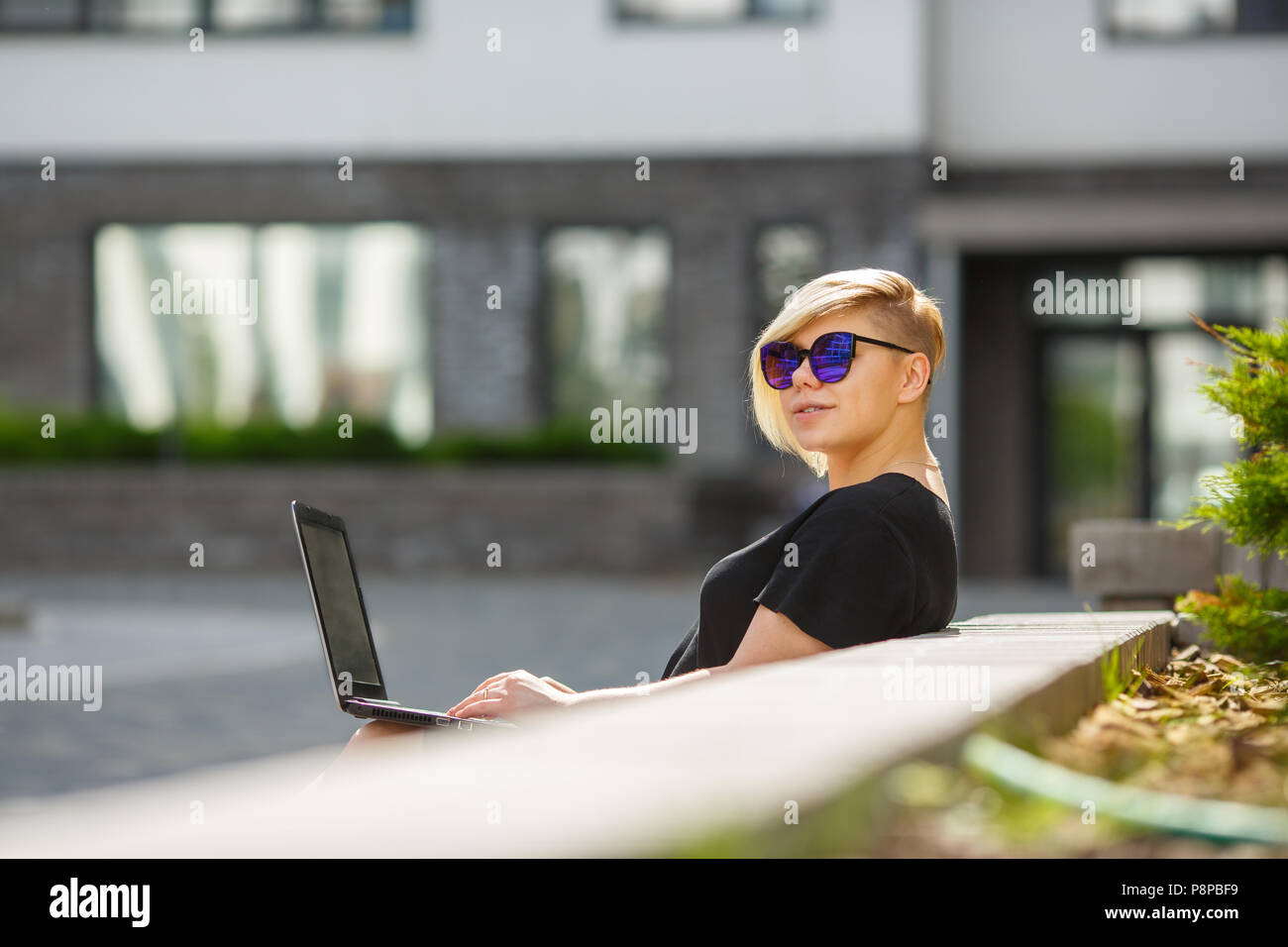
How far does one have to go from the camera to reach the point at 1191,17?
55.0 ft

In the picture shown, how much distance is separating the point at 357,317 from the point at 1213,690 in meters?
15.7

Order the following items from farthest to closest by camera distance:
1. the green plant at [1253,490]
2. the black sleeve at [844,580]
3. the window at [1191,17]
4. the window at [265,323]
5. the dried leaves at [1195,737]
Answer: the window at [265,323], the window at [1191,17], the green plant at [1253,490], the black sleeve at [844,580], the dried leaves at [1195,737]

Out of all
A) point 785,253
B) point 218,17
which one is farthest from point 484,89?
point 785,253

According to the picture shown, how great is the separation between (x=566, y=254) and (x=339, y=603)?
14.8m

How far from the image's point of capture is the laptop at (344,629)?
110 inches

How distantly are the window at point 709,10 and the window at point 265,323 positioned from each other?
357 cm

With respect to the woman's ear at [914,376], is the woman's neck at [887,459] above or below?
below

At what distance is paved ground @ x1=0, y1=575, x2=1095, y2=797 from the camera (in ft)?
22.3

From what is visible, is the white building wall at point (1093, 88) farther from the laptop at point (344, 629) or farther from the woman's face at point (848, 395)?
the laptop at point (344, 629)

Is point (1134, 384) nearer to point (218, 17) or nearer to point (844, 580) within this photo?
point (218, 17)

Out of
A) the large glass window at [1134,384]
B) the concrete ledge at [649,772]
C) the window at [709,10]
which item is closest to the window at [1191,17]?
the large glass window at [1134,384]

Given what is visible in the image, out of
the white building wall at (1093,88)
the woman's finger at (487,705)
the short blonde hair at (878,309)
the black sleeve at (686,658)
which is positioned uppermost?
the white building wall at (1093,88)

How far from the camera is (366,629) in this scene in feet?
10.4
